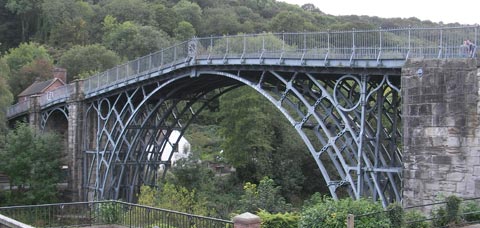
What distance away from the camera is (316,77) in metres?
23.2

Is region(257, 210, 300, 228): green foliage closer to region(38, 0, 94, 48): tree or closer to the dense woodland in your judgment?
the dense woodland

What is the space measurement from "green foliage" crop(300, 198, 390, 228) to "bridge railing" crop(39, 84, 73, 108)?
1155 inches

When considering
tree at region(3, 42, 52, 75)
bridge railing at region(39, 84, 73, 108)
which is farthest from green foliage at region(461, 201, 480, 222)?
tree at region(3, 42, 52, 75)

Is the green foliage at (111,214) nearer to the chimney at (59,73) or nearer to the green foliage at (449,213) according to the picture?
the green foliage at (449,213)

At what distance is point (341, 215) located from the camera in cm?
1396

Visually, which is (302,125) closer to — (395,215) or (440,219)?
(440,219)

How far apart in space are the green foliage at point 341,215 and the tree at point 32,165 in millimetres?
29283

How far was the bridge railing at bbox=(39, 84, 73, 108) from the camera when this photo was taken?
41.1m

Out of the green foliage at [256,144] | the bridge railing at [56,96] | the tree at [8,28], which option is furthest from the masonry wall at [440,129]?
the tree at [8,28]

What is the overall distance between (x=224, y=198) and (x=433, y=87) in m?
27.0

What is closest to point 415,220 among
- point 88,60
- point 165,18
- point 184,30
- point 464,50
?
point 464,50

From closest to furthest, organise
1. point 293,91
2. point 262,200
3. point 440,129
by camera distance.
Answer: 1. point 440,129
2. point 293,91
3. point 262,200

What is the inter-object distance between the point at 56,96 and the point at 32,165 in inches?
227

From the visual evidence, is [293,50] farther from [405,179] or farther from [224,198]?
[224,198]
